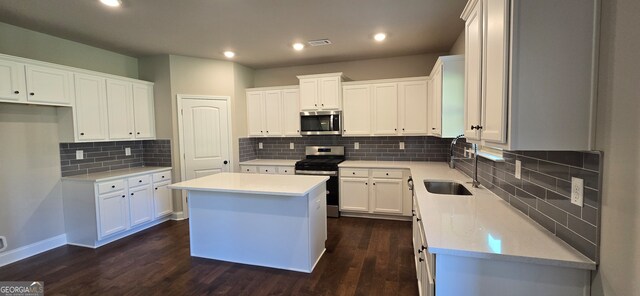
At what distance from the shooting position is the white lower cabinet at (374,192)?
403cm

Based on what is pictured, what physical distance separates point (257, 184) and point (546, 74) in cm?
232

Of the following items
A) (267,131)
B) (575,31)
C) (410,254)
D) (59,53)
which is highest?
(59,53)

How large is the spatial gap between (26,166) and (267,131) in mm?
3053

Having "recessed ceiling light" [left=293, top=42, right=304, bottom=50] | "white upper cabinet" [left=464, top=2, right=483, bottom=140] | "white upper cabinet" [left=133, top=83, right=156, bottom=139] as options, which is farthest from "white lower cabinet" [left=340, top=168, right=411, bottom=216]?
"white upper cabinet" [left=133, top=83, right=156, bottom=139]

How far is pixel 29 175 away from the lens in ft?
10.5

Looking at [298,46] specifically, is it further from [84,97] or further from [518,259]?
[518,259]

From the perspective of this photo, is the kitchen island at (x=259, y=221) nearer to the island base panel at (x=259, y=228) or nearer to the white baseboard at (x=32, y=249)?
the island base panel at (x=259, y=228)

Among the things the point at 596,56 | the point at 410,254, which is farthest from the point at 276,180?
the point at 596,56

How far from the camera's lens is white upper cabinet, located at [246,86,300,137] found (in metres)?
4.78

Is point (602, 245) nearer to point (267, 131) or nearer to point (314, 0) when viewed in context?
point (314, 0)

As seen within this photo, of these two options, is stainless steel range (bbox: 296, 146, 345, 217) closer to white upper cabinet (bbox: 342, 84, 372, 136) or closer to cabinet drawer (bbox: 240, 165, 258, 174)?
white upper cabinet (bbox: 342, 84, 372, 136)

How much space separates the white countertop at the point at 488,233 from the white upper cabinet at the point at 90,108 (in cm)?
399

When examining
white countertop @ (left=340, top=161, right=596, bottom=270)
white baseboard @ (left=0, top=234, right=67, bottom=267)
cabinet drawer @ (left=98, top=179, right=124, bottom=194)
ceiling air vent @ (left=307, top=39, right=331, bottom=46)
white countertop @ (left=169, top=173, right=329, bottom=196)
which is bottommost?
white baseboard @ (left=0, top=234, right=67, bottom=267)

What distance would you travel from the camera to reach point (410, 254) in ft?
9.94
